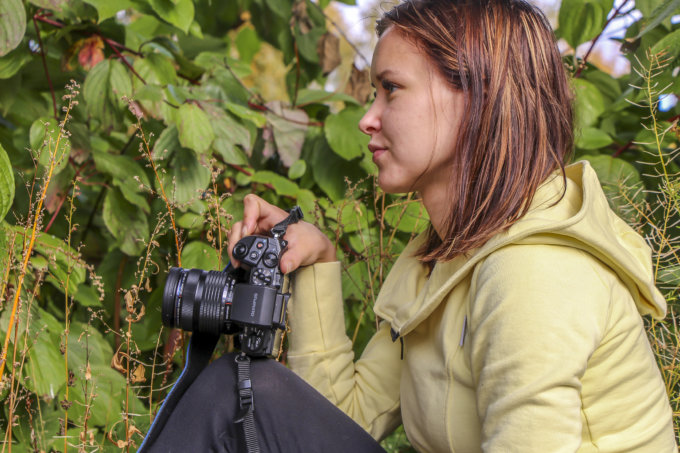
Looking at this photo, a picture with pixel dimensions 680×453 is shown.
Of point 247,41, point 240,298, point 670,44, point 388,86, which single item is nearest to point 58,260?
point 240,298

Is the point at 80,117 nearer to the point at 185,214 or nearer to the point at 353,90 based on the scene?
the point at 185,214

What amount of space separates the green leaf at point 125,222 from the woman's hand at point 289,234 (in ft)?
1.48

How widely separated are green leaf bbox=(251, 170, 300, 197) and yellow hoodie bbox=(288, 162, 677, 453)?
1.93 feet

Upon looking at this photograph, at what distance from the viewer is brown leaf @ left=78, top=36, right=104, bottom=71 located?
162cm

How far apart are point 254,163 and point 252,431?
92 cm

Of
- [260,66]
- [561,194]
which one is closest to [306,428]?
[561,194]

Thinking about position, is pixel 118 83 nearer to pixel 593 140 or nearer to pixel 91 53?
pixel 91 53

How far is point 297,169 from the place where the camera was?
172 cm

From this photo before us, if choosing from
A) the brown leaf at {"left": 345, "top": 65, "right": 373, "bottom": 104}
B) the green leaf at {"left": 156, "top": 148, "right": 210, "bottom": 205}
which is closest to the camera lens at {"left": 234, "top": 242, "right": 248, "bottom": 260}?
the green leaf at {"left": 156, "top": 148, "right": 210, "bottom": 205}

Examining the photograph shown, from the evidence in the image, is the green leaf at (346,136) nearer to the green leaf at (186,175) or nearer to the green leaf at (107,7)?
the green leaf at (186,175)

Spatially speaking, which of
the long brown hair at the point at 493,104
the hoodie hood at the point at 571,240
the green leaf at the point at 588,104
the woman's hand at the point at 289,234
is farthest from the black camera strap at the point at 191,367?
the green leaf at the point at 588,104

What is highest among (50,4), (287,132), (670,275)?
(50,4)

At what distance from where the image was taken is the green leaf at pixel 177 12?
5.00 ft

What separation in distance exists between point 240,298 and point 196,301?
3.0 inches
